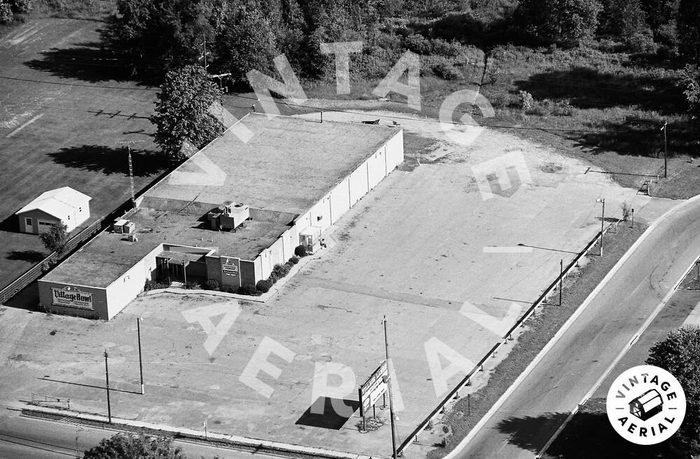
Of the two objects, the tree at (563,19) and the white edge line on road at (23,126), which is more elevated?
the tree at (563,19)

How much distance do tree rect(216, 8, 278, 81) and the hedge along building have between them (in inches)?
582

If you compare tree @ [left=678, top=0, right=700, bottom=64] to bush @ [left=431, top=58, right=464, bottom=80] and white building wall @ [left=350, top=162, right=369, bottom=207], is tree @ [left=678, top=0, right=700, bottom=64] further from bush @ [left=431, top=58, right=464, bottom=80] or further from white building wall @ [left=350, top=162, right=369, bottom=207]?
white building wall @ [left=350, top=162, right=369, bottom=207]

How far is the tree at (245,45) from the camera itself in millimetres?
142750

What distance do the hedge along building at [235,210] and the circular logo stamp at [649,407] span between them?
1312 inches

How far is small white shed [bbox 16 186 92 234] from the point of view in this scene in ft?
368

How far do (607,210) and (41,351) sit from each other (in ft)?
173

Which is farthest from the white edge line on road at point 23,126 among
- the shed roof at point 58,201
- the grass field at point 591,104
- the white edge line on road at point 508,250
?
the white edge line on road at point 508,250

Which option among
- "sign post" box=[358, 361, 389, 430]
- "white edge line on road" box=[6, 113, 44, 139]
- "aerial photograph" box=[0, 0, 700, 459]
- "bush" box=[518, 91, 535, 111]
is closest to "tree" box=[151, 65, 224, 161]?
"aerial photograph" box=[0, 0, 700, 459]

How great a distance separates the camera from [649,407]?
77812 mm

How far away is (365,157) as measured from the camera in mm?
119688

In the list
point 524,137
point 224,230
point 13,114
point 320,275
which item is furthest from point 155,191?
point 524,137

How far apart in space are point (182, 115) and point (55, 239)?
21245 mm

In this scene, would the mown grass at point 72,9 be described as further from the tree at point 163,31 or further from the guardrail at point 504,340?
the guardrail at point 504,340

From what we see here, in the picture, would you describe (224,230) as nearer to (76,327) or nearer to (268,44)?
(76,327)
